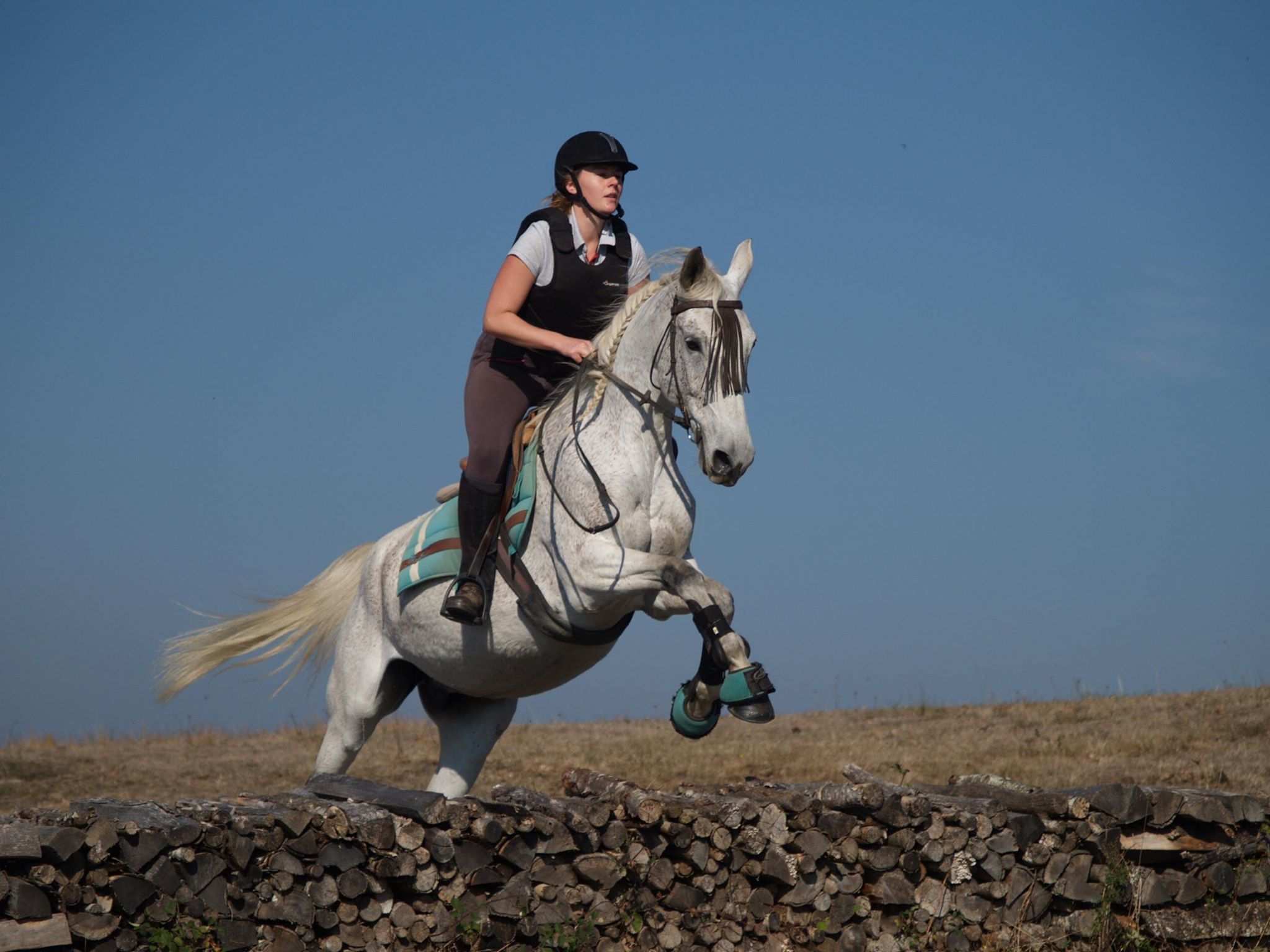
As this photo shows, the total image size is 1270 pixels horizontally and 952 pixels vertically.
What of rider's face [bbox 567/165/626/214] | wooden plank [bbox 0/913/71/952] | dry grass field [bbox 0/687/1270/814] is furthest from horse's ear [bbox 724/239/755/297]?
dry grass field [bbox 0/687/1270/814]

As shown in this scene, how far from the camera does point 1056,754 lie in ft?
35.4

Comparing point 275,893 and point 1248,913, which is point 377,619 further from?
point 1248,913

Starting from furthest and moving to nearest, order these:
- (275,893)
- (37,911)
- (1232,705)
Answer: (1232,705), (275,893), (37,911)

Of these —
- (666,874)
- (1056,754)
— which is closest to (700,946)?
(666,874)

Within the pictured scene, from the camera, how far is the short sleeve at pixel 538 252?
6.01 metres

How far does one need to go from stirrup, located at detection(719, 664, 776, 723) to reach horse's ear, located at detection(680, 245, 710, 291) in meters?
1.71

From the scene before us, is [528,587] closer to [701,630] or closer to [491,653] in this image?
[491,653]

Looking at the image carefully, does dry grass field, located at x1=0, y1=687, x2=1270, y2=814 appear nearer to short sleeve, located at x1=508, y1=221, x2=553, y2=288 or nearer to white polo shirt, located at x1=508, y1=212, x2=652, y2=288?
white polo shirt, located at x1=508, y1=212, x2=652, y2=288

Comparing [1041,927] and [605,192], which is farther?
[605,192]

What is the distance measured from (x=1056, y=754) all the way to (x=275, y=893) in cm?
785

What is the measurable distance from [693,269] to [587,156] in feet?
3.00

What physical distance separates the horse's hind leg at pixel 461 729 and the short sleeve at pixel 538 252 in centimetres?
242

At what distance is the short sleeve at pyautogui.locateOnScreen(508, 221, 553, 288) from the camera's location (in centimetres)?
601

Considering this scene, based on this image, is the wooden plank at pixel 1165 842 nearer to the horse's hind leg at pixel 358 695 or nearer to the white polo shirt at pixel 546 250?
the white polo shirt at pixel 546 250
